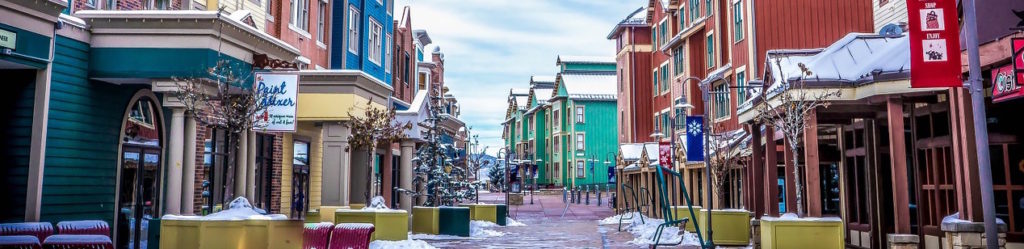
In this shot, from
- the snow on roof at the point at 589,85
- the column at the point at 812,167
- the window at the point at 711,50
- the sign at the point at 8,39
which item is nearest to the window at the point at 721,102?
the window at the point at 711,50

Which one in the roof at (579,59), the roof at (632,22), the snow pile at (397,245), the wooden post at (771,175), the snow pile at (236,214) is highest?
the roof at (579,59)

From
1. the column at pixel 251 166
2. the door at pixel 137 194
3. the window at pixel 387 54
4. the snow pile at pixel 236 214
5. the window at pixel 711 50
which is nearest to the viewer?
the snow pile at pixel 236 214

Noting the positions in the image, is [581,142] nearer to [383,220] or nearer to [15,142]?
[383,220]

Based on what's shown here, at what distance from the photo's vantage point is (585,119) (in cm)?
7838

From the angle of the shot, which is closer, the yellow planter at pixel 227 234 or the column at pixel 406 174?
the yellow planter at pixel 227 234

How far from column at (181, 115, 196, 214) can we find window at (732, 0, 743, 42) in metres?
A: 19.7

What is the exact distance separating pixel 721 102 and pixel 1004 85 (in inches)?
859

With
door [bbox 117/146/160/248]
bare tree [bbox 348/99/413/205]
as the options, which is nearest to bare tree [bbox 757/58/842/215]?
bare tree [bbox 348/99/413/205]

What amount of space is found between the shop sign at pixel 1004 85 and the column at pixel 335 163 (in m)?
14.9

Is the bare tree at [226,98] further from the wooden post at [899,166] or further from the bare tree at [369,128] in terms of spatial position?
the wooden post at [899,166]

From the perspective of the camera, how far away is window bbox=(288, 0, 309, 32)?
2367 centimetres

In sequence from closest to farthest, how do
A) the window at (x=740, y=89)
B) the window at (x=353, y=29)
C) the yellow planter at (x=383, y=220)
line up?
the yellow planter at (x=383, y=220) → the window at (x=353, y=29) → the window at (x=740, y=89)

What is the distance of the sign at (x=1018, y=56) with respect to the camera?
32.4 feet

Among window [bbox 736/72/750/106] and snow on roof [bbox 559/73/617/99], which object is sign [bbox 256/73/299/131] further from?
snow on roof [bbox 559/73/617/99]
